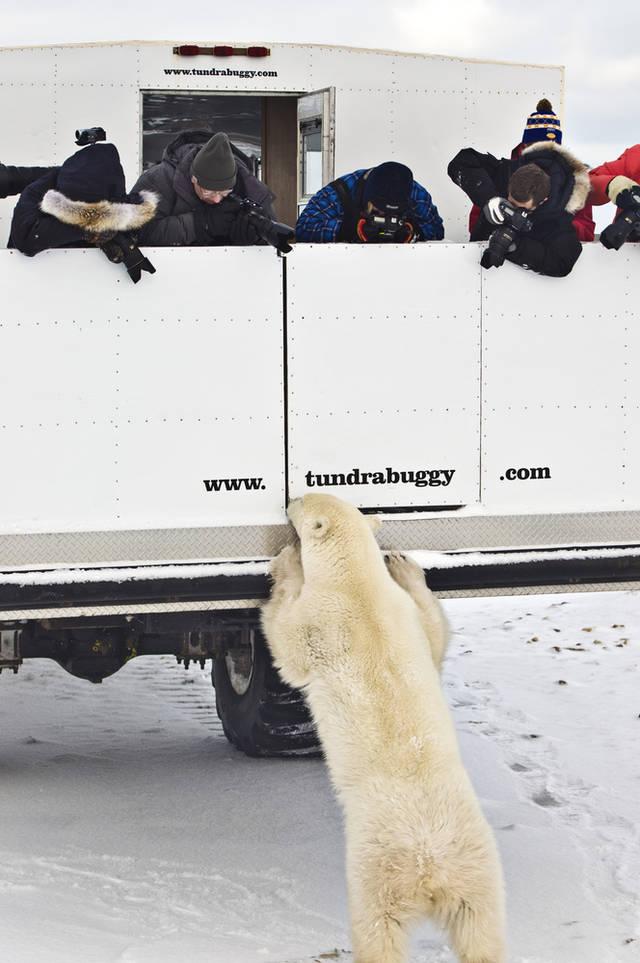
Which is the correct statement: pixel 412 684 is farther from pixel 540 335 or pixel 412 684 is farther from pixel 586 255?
pixel 586 255

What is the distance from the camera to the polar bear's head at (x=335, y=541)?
15.2 ft

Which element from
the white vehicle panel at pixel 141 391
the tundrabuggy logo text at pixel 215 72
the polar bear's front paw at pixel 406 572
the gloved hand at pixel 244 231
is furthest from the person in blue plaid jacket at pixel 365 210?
the tundrabuggy logo text at pixel 215 72

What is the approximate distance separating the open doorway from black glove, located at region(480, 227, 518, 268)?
2.96 m

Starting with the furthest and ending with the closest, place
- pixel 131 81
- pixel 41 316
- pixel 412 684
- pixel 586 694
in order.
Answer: pixel 586 694
pixel 131 81
pixel 41 316
pixel 412 684

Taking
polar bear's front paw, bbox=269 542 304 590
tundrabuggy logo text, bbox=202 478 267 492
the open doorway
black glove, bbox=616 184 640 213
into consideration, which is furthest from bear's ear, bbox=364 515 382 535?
the open doorway

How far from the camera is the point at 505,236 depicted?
5.10 m

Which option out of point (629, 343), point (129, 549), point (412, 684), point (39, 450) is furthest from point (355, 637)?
point (629, 343)

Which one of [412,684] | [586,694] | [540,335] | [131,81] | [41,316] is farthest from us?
[586,694]

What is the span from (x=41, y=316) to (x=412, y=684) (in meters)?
1.92

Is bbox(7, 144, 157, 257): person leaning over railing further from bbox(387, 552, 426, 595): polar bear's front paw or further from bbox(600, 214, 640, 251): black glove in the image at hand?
bbox(600, 214, 640, 251): black glove

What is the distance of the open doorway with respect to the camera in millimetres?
7883

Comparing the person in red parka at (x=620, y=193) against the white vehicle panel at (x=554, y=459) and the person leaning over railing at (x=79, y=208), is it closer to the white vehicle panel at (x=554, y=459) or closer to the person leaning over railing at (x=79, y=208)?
the white vehicle panel at (x=554, y=459)

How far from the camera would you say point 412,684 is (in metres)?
4.39

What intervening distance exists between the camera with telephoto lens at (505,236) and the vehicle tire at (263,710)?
2.31 meters
